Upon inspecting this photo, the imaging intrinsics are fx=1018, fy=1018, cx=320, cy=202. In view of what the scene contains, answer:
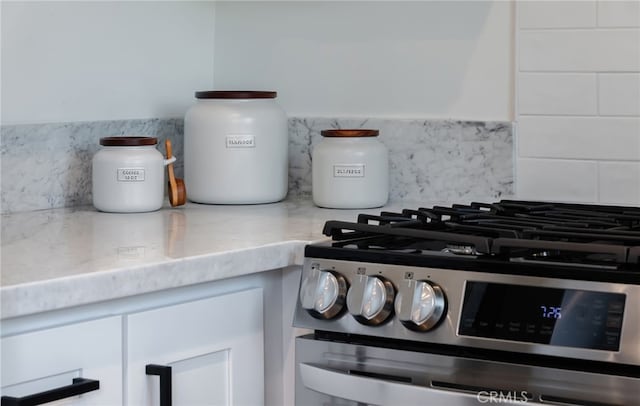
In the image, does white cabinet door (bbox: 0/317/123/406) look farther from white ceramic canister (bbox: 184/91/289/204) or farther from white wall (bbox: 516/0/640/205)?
white wall (bbox: 516/0/640/205)

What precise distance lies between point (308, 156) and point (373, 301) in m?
1.02

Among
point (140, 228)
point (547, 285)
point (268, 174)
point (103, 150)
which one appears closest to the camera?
point (547, 285)

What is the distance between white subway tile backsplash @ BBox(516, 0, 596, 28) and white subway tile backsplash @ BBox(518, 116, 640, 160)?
0.21 m

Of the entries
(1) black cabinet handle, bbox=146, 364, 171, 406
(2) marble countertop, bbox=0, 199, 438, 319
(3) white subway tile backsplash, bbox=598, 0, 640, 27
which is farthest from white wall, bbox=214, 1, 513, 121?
(1) black cabinet handle, bbox=146, 364, 171, 406

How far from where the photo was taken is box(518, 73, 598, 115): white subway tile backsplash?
88.7 inches

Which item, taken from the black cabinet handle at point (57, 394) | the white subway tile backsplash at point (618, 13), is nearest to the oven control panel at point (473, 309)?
the black cabinet handle at point (57, 394)

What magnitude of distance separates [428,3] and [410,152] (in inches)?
14.1

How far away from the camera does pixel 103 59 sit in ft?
7.78

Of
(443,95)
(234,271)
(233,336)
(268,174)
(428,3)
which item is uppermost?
(428,3)

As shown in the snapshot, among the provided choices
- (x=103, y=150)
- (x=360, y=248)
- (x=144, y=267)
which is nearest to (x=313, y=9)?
(x=103, y=150)

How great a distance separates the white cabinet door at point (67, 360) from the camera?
1407mm

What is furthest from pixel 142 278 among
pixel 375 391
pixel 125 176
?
pixel 125 176

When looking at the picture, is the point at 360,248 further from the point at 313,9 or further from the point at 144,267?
the point at 313,9

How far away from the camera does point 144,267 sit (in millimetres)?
1549
